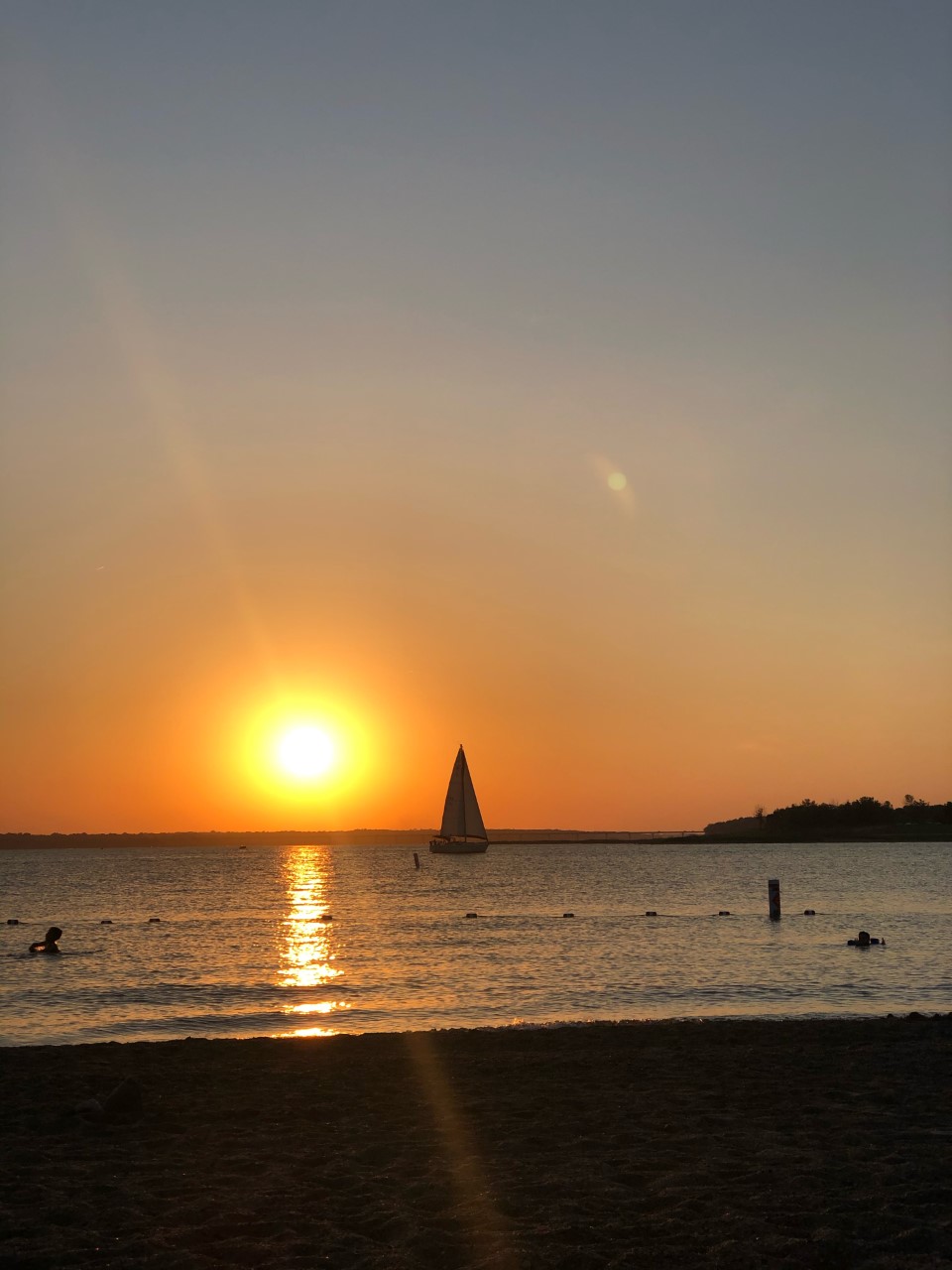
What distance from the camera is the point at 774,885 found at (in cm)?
6281

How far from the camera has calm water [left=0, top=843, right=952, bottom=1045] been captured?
30641 millimetres

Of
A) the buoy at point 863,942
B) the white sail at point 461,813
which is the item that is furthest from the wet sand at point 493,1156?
the white sail at point 461,813

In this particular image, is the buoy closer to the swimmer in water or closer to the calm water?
the calm water

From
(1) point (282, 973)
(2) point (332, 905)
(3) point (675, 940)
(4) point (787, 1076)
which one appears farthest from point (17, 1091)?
(2) point (332, 905)

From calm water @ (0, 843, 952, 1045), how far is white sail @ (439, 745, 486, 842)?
219 feet

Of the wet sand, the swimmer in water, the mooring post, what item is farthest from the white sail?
the wet sand

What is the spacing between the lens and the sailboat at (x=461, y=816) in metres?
163

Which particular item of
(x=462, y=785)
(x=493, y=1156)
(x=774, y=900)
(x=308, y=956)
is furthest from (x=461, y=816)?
(x=493, y=1156)

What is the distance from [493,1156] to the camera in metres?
14.0

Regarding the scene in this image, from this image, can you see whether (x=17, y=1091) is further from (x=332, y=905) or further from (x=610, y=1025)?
(x=332, y=905)

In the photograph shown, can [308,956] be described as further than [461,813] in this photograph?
No

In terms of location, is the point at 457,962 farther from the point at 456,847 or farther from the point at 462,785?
the point at 456,847

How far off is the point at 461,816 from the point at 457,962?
12734 cm

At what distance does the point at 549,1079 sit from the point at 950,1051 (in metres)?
7.45
